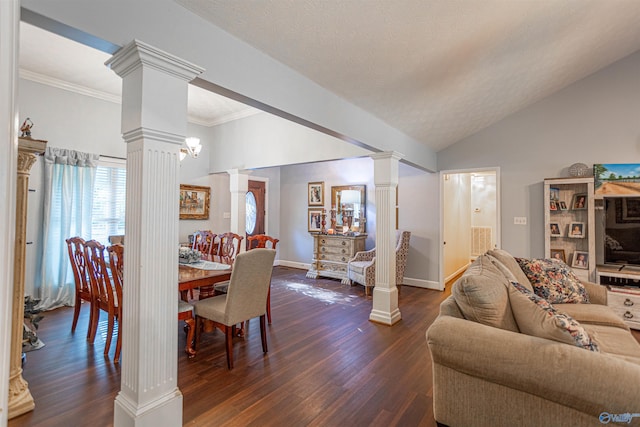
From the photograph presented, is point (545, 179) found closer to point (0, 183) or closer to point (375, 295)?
point (375, 295)

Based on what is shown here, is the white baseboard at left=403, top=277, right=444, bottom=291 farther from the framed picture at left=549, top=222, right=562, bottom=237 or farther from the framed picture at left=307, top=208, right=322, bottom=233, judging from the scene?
the framed picture at left=307, top=208, right=322, bottom=233

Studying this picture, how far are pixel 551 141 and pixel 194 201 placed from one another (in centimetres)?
587

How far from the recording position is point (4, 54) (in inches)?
19.6

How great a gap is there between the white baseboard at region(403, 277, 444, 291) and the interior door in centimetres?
344

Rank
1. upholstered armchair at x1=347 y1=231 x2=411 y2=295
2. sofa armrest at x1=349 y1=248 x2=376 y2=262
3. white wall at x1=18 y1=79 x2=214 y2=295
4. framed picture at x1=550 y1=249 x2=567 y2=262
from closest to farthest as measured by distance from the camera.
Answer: white wall at x1=18 y1=79 x2=214 y2=295 → framed picture at x1=550 y1=249 x2=567 y2=262 → upholstered armchair at x1=347 y1=231 x2=411 y2=295 → sofa armrest at x1=349 y1=248 x2=376 y2=262

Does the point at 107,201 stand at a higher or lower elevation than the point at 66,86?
lower

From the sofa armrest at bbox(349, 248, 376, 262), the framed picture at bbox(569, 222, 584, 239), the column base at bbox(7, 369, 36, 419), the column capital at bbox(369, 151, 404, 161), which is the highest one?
the column capital at bbox(369, 151, 404, 161)

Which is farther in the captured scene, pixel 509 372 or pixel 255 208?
pixel 255 208

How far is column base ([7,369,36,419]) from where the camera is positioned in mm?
1948

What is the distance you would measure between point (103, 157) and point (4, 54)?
16.2 feet

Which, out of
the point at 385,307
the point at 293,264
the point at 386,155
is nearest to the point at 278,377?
the point at 385,307

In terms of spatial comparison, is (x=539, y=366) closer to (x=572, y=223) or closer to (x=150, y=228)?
(x=150, y=228)

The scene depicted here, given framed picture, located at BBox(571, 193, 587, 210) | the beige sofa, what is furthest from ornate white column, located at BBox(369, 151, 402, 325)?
framed picture, located at BBox(571, 193, 587, 210)

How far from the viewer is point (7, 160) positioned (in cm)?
50
